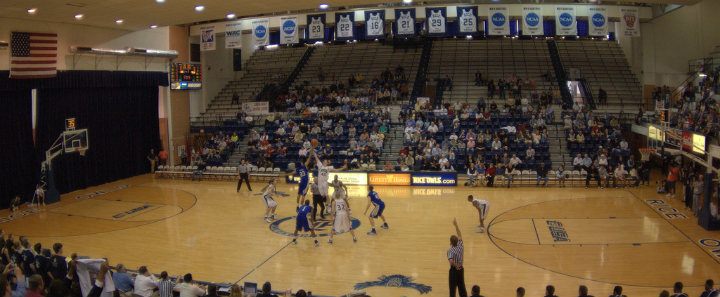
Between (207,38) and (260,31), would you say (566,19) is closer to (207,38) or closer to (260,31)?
(260,31)

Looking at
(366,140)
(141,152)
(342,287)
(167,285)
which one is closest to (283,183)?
(366,140)

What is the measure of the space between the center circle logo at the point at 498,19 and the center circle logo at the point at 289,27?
9144 mm

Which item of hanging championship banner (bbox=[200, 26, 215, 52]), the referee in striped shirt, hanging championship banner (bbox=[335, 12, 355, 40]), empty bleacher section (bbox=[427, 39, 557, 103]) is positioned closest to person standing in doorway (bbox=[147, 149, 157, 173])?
hanging championship banner (bbox=[200, 26, 215, 52])

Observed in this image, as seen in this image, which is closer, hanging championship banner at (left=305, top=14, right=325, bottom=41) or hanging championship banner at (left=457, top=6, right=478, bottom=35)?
hanging championship banner at (left=457, top=6, right=478, bottom=35)

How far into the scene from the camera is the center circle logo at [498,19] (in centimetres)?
2755

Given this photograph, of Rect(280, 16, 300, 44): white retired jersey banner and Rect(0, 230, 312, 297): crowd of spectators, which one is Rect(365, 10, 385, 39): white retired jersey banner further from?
Rect(0, 230, 312, 297): crowd of spectators

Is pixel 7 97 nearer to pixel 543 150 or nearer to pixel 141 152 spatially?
pixel 141 152

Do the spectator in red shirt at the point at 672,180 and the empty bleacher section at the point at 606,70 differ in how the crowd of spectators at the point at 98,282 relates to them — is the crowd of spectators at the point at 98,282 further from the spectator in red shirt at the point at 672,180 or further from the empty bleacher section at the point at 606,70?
the empty bleacher section at the point at 606,70

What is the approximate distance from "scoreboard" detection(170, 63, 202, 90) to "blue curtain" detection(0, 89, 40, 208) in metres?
8.80

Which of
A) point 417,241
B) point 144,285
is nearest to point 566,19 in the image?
point 417,241

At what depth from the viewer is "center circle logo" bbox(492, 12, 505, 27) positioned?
2755 centimetres

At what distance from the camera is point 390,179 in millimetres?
26656

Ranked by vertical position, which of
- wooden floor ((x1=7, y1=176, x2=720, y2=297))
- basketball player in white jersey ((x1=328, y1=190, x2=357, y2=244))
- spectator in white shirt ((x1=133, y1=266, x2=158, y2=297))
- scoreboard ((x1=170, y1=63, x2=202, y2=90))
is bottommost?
wooden floor ((x1=7, y1=176, x2=720, y2=297))

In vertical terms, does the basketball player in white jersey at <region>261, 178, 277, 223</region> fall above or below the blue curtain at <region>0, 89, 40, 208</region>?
below
